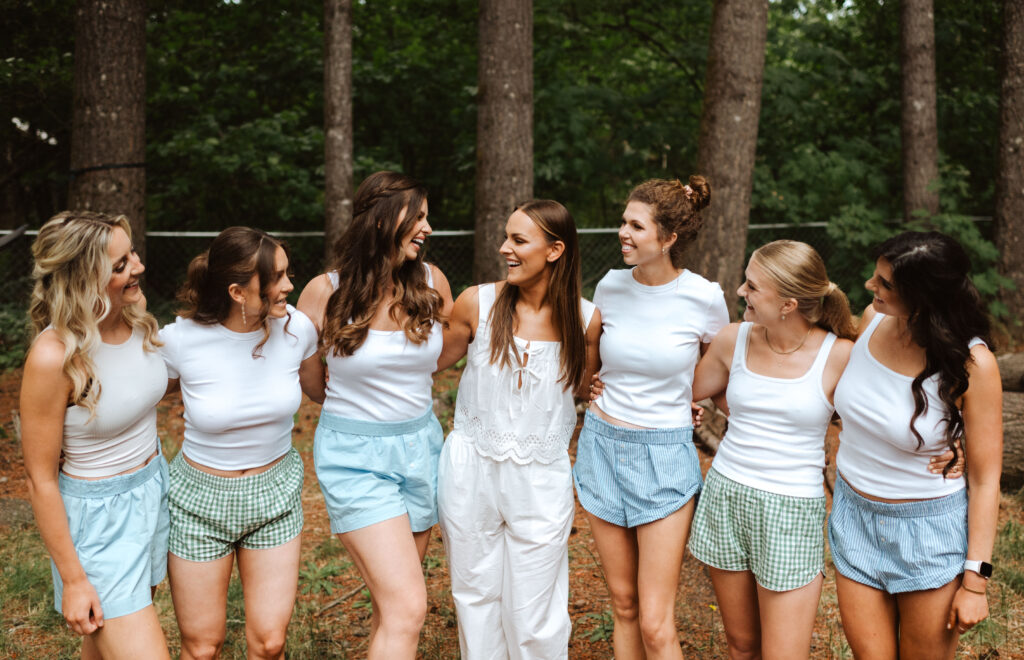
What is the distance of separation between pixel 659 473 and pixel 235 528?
1.48 meters

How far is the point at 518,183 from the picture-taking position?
748 cm

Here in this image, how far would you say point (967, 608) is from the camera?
94.7 inches

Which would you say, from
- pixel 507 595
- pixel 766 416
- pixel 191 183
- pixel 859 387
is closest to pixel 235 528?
pixel 507 595

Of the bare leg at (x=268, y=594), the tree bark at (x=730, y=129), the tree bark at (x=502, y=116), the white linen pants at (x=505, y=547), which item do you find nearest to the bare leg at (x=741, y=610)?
the white linen pants at (x=505, y=547)

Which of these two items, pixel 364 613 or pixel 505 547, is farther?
pixel 364 613

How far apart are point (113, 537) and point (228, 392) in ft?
1.82

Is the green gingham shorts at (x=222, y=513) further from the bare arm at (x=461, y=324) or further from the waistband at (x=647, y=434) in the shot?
the waistband at (x=647, y=434)

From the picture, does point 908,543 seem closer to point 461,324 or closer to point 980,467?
point 980,467

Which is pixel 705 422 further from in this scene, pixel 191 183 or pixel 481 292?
pixel 191 183

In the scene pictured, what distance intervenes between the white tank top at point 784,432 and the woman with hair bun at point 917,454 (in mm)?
108

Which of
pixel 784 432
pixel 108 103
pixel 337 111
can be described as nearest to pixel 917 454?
pixel 784 432

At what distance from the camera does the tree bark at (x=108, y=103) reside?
6.24 m

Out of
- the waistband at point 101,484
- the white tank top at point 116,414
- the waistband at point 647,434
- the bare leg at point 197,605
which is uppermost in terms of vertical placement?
the white tank top at point 116,414

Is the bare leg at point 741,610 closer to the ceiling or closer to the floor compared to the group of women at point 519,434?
closer to the floor
